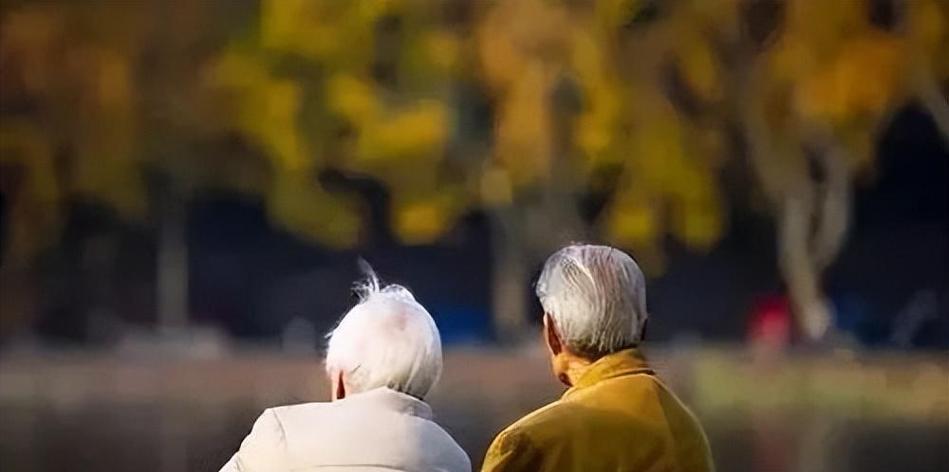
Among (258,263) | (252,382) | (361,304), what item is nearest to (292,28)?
(258,263)

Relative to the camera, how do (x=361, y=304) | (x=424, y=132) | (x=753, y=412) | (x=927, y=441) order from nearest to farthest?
(x=361, y=304)
(x=927, y=441)
(x=753, y=412)
(x=424, y=132)

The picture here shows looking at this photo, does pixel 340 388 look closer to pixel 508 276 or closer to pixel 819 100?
pixel 508 276

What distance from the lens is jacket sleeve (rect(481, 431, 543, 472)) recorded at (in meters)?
2.09

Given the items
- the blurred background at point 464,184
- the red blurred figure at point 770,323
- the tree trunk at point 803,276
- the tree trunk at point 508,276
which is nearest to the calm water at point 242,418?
the blurred background at point 464,184

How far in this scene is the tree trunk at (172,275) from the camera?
10.4 meters

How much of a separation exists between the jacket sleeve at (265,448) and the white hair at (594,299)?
1.16 feet

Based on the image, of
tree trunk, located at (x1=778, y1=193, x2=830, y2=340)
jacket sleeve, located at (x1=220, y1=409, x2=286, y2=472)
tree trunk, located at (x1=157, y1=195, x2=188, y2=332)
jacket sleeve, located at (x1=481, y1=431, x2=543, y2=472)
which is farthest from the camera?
tree trunk, located at (x1=157, y1=195, x2=188, y2=332)

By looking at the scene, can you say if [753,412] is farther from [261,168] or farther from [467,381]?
[261,168]

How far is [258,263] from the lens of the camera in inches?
406

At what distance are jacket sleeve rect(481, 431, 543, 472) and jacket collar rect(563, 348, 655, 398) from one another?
11 centimetres

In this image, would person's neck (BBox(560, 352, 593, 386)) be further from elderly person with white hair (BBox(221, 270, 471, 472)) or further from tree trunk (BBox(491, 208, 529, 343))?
tree trunk (BBox(491, 208, 529, 343))

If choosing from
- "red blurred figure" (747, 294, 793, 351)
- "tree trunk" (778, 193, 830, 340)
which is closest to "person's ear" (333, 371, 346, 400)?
"red blurred figure" (747, 294, 793, 351)

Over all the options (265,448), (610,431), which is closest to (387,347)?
(265,448)

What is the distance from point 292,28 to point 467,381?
2171 millimetres
